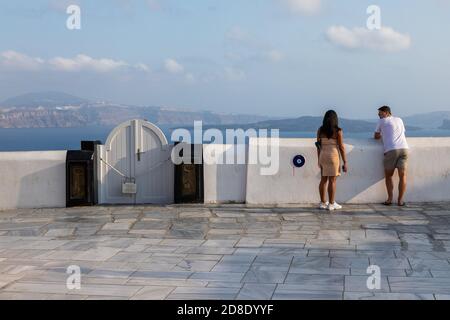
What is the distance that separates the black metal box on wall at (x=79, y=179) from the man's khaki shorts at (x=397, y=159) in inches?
194

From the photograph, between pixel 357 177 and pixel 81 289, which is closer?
pixel 81 289

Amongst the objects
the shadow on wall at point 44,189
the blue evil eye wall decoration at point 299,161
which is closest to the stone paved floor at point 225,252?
the shadow on wall at point 44,189

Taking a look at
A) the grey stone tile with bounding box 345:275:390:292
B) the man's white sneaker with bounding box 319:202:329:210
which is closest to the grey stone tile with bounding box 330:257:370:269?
the grey stone tile with bounding box 345:275:390:292

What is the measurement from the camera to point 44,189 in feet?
34.0

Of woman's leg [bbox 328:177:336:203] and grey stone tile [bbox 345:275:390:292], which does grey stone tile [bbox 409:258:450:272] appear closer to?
grey stone tile [bbox 345:275:390:292]

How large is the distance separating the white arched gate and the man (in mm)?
3591

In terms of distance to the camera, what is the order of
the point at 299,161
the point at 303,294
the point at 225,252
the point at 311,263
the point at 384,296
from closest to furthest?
1. the point at 384,296
2. the point at 303,294
3. the point at 311,263
4. the point at 225,252
5. the point at 299,161

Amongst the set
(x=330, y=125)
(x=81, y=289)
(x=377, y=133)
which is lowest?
(x=81, y=289)

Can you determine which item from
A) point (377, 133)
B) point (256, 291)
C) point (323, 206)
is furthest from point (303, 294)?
point (377, 133)

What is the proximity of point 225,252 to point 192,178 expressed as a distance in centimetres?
347

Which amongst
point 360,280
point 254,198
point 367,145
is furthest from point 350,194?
point 360,280

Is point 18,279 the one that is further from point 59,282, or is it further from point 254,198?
point 254,198

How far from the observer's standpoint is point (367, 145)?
394 inches

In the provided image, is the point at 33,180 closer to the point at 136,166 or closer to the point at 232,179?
the point at 136,166
